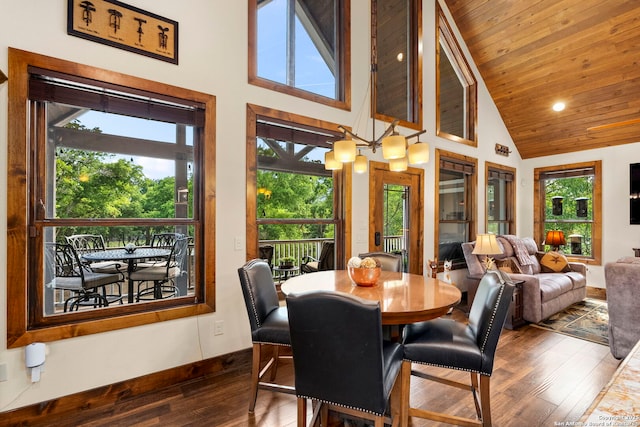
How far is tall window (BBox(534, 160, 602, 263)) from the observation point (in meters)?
5.38

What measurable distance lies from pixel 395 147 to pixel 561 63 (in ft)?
14.1

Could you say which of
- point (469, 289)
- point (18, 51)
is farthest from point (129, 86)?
point (469, 289)

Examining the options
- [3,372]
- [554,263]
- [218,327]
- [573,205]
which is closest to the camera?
[3,372]

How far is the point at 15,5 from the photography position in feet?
6.53

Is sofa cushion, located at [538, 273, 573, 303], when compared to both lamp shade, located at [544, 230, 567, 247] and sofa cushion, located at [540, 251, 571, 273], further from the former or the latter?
lamp shade, located at [544, 230, 567, 247]

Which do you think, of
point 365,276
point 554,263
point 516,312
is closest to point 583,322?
point 516,312

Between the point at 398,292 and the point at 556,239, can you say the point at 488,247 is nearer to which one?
the point at 556,239

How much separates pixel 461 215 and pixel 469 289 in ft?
4.96

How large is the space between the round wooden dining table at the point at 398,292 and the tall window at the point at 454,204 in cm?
258

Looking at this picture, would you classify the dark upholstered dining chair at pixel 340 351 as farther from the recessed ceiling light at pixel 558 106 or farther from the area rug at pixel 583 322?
the recessed ceiling light at pixel 558 106

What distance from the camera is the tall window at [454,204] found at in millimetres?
4854

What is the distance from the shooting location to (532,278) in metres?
3.86

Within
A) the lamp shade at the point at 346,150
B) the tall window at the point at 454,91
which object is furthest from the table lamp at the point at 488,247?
the lamp shade at the point at 346,150

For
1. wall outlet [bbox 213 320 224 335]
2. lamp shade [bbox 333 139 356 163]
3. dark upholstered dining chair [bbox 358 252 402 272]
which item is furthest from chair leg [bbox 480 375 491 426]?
wall outlet [bbox 213 320 224 335]
